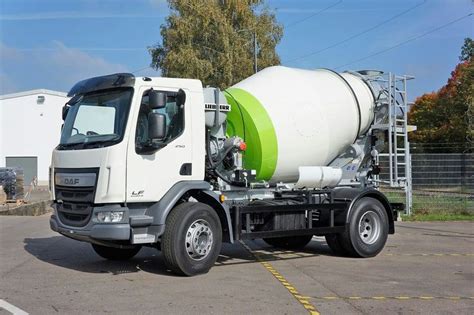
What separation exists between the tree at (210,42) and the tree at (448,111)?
1493 cm

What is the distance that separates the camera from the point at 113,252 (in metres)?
10.4

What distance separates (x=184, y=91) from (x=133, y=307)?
11.5 feet

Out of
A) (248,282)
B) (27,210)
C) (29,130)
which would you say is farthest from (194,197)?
(29,130)

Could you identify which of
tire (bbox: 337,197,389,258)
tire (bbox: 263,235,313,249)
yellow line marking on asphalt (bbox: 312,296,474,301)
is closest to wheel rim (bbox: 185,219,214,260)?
yellow line marking on asphalt (bbox: 312,296,474,301)

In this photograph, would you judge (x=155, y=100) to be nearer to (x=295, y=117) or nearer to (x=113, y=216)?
(x=113, y=216)

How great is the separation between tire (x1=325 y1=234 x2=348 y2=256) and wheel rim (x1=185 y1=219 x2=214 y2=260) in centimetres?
315

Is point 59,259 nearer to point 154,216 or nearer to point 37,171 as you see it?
point 154,216

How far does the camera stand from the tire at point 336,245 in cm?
1104

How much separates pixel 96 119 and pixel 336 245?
5.24 metres

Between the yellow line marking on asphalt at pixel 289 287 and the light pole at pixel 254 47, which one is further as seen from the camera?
the light pole at pixel 254 47

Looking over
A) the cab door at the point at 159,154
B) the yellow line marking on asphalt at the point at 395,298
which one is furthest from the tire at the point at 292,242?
the yellow line marking on asphalt at the point at 395,298

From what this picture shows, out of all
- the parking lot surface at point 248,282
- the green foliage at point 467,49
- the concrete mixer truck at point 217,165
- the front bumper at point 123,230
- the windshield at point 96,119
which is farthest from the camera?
the green foliage at point 467,49

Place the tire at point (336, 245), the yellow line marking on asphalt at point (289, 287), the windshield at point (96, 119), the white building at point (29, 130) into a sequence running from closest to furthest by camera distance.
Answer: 1. the yellow line marking on asphalt at point (289, 287)
2. the windshield at point (96, 119)
3. the tire at point (336, 245)
4. the white building at point (29, 130)

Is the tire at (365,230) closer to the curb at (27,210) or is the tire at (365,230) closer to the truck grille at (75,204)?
the truck grille at (75,204)
